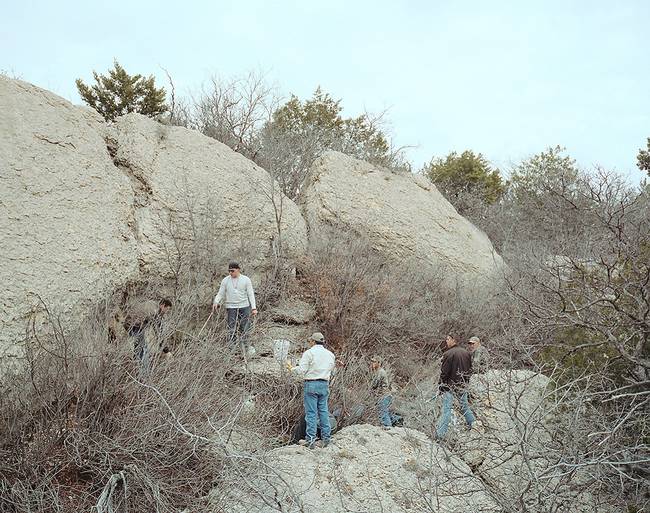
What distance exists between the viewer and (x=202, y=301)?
10.9m

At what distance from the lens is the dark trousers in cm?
954

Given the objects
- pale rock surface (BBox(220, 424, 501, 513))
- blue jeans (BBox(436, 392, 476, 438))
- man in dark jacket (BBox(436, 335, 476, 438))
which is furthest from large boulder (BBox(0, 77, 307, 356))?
blue jeans (BBox(436, 392, 476, 438))

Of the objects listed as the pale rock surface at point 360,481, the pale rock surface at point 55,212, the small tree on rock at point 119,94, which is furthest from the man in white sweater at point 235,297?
the small tree on rock at point 119,94

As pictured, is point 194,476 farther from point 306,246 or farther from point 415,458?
point 306,246

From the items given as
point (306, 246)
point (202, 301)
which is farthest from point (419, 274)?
point (202, 301)

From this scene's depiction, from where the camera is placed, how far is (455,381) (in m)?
8.93

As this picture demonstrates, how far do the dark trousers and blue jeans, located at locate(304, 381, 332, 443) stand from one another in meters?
1.77

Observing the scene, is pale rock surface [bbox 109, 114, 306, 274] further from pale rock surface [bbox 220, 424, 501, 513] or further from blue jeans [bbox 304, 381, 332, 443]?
pale rock surface [bbox 220, 424, 501, 513]

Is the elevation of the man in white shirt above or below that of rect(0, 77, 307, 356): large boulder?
Answer: below

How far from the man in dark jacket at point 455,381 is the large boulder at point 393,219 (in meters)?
5.07

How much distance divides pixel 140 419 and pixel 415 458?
11.0 ft

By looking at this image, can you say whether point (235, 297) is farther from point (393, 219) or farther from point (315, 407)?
point (393, 219)

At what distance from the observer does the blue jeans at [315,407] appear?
7996 millimetres

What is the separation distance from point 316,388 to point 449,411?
192 cm
